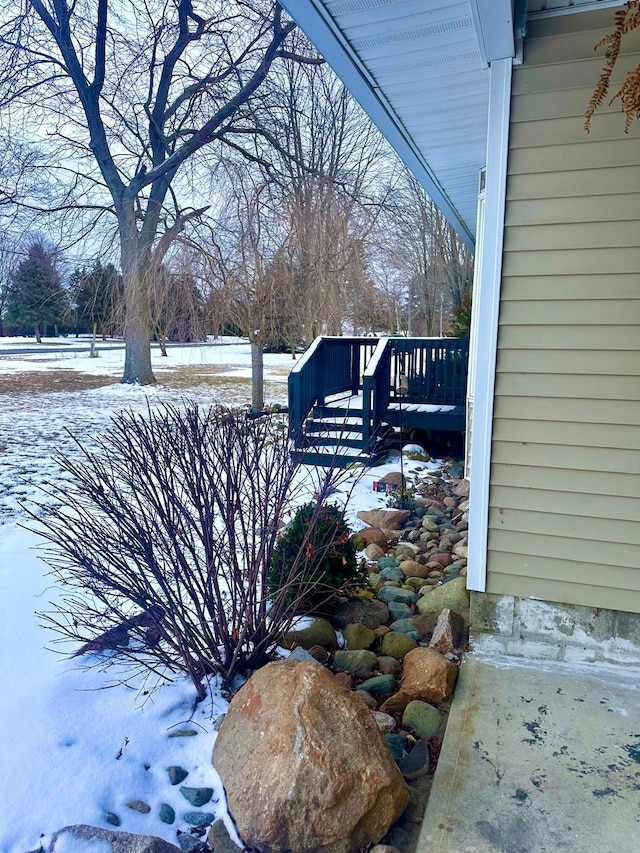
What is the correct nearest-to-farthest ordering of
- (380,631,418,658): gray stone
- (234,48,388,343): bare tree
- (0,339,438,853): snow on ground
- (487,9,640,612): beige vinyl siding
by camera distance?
(0,339,438,853): snow on ground, (487,9,640,612): beige vinyl siding, (380,631,418,658): gray stone, (234,48,388,343): bare tree

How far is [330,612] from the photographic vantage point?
2.90 metres

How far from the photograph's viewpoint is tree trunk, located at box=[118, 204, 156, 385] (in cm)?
945

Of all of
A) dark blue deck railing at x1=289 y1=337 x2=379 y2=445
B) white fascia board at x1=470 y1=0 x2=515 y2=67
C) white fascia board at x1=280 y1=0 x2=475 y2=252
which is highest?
white fascia board at x1=280 y1=0 x2=475 y2=252

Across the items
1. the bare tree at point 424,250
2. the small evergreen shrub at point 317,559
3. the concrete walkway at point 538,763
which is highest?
the bare tree at point 424,250

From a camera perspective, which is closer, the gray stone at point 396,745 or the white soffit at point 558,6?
the gray stone at point 396,745

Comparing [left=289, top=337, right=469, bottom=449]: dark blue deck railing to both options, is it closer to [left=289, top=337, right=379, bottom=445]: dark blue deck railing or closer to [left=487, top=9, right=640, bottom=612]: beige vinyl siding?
[left=289, top=337, right=379, bottom=445]: dark blue deck railing

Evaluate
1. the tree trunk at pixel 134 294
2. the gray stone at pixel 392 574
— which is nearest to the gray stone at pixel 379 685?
the gray stone at pixel 392 574

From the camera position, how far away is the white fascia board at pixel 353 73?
2037 millimetres

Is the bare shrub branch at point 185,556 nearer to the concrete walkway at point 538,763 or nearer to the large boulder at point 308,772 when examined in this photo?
the large boulder at point 308,772

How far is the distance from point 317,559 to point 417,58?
2.23 meters

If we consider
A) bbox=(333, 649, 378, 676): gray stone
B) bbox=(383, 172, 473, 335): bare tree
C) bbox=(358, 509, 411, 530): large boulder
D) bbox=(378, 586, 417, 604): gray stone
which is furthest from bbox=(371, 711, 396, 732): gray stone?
bbox=(383, 172, 473, 335): bare tree

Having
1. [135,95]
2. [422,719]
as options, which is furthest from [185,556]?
[135,95]

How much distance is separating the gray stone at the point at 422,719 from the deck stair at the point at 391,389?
3813 mm

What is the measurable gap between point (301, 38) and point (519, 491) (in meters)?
11.8
